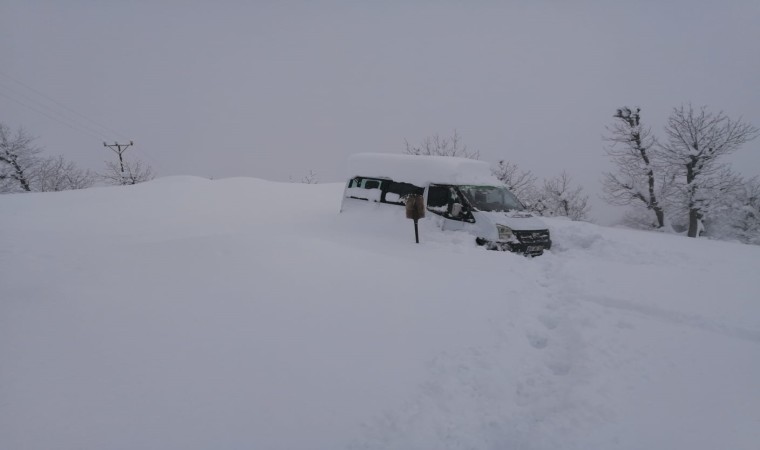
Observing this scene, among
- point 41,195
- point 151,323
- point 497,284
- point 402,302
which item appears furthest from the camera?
point 41,195

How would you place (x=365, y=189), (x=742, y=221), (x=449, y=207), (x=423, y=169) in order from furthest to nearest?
(x=742, y=221) → (x=365, y=189) → (x=423, y=169) → (x=449, y=207)

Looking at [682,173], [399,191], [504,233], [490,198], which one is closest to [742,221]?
[682,173]

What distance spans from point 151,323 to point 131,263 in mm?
1521

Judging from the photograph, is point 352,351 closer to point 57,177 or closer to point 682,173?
point 682,173

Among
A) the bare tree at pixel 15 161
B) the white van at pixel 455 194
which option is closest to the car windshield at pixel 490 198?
the white van at pixel 455 194

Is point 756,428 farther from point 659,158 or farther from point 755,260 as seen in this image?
point 659,158

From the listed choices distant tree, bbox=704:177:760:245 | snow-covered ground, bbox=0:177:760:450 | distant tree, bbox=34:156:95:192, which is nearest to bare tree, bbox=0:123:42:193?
distant tree, bbox=34:156:95:192

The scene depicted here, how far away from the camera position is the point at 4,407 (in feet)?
7.18

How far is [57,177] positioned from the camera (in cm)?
3619

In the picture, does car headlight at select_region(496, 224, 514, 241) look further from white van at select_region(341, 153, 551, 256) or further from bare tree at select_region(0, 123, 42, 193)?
bare tree at select_region(0, 123, 42, 193)

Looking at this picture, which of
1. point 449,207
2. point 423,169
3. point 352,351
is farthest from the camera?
point 423,169

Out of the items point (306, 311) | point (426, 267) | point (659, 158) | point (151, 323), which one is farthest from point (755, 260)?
point (659, 158)

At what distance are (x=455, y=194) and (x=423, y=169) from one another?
115 cm

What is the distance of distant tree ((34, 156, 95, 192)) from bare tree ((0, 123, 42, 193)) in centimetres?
98
